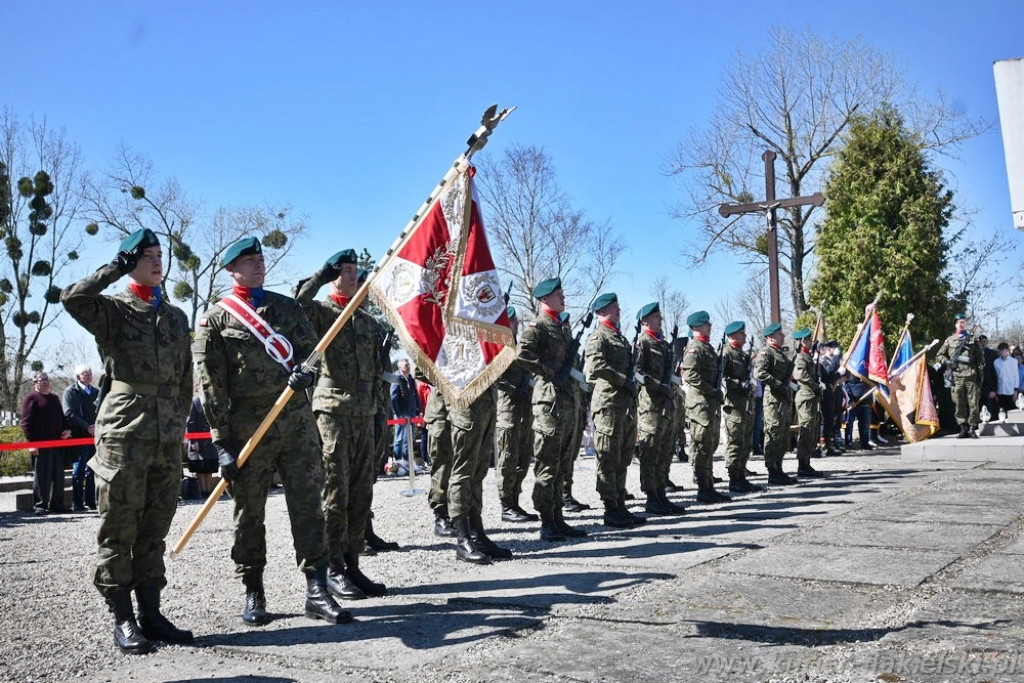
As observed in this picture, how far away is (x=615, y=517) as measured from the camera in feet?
28.4

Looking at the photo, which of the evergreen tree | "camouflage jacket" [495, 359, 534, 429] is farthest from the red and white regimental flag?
the evergreen tree

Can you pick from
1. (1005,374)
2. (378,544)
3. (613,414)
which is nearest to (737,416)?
(613,414)

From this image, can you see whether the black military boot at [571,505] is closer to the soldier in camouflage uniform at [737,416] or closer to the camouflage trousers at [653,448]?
the camouflage trousers at [653,448]

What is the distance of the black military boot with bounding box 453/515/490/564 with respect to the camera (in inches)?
267

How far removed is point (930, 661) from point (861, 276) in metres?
20.1

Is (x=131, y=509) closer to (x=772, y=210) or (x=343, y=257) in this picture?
(x=343, y=257)

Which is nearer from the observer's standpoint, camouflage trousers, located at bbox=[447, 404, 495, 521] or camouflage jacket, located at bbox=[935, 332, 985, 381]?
camouflage trousers, located at bbox=[447, 404, 495, 521]

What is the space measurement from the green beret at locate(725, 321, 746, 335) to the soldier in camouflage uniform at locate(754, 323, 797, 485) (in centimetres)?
60

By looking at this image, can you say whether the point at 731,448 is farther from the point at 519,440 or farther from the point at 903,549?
the point at 903,549

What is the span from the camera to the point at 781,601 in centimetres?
519

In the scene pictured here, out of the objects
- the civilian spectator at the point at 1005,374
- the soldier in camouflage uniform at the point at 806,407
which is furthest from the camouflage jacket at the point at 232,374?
the civilian spectator at the point at 1005,374

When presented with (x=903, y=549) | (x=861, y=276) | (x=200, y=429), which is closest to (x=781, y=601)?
(x=903, y=549)

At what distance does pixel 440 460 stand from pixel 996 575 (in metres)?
4.59

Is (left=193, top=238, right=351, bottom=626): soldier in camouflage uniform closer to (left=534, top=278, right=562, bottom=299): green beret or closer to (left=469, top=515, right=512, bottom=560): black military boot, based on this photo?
(left=469, top=515, right=512, bottom=560): black military boot
